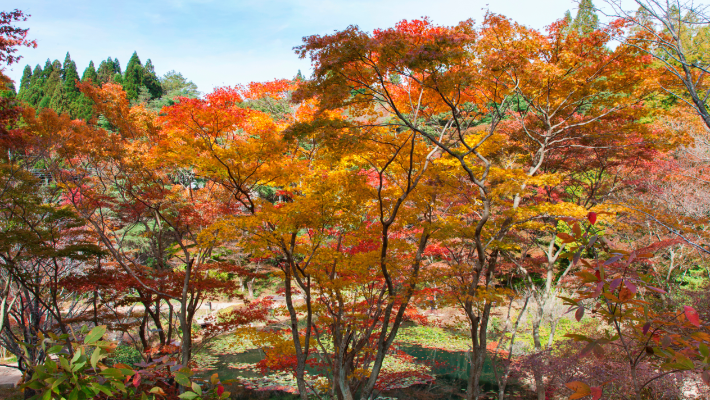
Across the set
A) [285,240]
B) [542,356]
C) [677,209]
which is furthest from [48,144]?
[677,209]

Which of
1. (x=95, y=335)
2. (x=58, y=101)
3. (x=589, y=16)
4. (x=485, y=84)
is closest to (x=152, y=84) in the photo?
(x=58, y=101)

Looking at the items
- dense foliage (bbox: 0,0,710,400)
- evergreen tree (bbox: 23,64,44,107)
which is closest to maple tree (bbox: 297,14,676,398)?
dense foliage (bbox: 0,0,710,400)

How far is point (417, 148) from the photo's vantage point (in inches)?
301

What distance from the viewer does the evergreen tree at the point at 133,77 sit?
A: 3046 cm

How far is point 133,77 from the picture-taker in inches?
1276

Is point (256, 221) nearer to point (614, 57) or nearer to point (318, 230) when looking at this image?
point (318, 230)

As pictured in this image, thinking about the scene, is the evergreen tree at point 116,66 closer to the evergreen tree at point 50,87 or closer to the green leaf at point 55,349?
the evergreen tree at point 50,87

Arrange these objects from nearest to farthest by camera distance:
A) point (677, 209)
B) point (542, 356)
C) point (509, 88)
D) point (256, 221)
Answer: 1. point (256, 221)
2. point (509, 88)
3. point (542, 356)
4. point (677, 209)

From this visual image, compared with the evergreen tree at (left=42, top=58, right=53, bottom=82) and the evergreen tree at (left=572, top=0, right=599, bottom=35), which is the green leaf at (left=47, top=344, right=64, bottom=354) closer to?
the evergreen tree at (left=572, top=0, right=599, bottom=35)

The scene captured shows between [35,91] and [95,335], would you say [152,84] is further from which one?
[95,335]

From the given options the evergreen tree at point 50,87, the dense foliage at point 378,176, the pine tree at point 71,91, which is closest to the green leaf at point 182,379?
the dense foliage at point 378,176

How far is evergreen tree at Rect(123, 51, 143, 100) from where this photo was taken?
30.5 metres

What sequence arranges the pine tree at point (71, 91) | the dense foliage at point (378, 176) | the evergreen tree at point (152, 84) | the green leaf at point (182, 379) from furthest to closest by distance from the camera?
the evergreen tree at point (152, 84) → the pine tree at point (71, 91) → the dense foliage at point (378, 176) → the green leaf at point (182, 379)

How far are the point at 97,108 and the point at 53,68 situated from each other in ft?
93.2
